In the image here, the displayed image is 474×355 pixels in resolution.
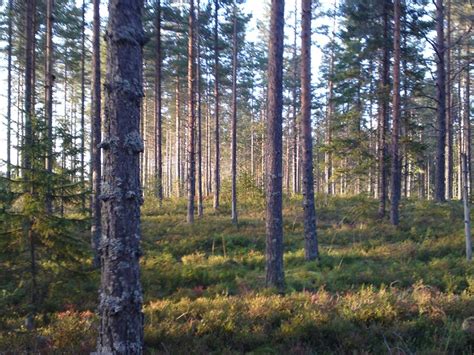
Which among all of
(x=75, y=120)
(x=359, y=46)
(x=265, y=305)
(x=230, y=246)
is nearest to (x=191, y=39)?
(x=359, y=46)

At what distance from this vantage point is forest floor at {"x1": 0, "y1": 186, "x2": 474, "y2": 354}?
17.7 ft

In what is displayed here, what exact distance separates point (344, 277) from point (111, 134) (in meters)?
7.65

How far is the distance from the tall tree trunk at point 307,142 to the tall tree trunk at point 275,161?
9.57 feet

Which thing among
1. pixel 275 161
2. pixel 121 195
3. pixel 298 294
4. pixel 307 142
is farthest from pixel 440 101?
pixel 121 195

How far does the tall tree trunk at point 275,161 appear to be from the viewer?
8750 mm

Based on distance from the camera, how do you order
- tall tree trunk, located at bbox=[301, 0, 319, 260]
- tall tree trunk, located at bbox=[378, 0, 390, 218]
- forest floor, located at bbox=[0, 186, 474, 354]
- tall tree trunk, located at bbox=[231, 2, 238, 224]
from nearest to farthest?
forest floor, located at bbox=[0, 186, 474, 354], tall tree trunk, located at bbox=[301, 0, 319, 260], tall tree trunk, located at bbox=[378, 0, 390, 218], tall tree trunk, located at bbox=[231, 2, 238, 224]

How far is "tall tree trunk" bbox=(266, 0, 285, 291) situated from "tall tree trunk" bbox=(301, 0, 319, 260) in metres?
2.92

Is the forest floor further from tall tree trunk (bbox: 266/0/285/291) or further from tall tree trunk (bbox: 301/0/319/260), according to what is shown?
→ tall tree trunk (bbox: 301/0/319/260)

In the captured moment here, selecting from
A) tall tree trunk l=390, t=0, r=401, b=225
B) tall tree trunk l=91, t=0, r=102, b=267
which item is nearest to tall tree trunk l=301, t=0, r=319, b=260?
tall tree trunk l=390, t=0, r=401, b=225

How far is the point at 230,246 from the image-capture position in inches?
571

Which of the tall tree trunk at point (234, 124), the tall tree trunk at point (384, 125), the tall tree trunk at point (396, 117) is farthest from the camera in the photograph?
the tall tree trunk at point (234, 124)

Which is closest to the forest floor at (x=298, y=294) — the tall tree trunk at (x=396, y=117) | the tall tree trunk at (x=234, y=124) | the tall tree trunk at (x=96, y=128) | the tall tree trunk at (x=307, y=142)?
the tall tree trunk at (x=307, y=142)

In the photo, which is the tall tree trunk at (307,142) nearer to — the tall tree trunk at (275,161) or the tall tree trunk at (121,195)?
the tall tree trunk at (275,161)

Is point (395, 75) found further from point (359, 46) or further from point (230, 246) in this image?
point (230, 246)
